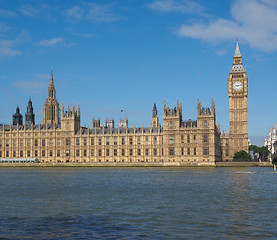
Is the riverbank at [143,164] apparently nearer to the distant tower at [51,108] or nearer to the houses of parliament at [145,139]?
the houses of parliament at [145,139]

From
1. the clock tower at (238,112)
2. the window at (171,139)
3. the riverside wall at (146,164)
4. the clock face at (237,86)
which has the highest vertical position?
the clock face at (237,86)

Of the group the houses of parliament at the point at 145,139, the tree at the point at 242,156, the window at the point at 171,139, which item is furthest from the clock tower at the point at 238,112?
the window at the point at 171,139

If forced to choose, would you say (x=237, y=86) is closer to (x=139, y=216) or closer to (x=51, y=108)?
(x=51, y=108)

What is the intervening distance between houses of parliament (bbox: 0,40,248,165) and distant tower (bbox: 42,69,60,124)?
24.9 metres

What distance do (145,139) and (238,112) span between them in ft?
133

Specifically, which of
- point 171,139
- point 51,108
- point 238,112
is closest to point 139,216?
point 171,139

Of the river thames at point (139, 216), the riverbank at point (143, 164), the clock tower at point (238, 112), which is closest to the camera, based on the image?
the river thames at point (139, 216)

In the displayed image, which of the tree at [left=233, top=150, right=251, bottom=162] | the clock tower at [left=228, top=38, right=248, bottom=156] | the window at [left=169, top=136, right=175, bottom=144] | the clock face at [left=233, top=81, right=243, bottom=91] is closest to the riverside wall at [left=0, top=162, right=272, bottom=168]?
the tree at [left=233, top=150, right=251, bottom=162]

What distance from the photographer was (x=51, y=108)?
628ft

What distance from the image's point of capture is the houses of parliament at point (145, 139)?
14112 centimetres

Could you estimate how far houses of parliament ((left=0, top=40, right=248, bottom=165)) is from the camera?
14112cm

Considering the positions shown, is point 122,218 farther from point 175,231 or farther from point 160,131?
point 160,131

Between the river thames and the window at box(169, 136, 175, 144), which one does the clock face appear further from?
the river thames

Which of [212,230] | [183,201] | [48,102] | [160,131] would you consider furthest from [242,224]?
[48,102]
